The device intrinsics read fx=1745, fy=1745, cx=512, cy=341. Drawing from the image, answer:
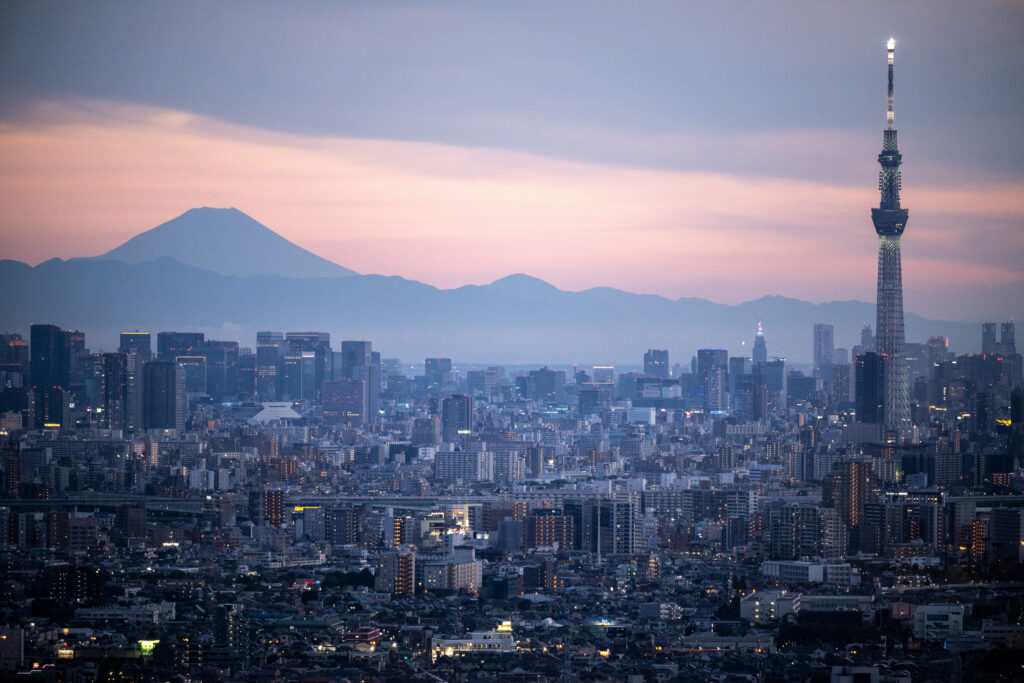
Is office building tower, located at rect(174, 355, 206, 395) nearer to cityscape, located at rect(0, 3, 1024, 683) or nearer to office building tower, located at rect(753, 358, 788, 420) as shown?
cityscape, located at rect(0, 3, 1024, 683)

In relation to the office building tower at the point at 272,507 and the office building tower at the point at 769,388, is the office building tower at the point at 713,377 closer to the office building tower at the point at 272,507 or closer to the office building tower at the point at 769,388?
the office building tower at the point at 769,388

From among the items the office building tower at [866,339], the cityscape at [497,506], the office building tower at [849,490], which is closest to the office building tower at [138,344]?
the cityscape at [497,506]

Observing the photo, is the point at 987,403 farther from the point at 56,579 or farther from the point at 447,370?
the point at 447,370

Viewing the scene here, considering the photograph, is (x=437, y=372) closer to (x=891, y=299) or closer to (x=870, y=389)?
(x=870, y=389)

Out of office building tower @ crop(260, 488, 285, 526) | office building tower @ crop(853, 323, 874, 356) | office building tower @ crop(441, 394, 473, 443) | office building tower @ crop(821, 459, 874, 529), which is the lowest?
office building tower @ crop(260, 488, 285, 526)

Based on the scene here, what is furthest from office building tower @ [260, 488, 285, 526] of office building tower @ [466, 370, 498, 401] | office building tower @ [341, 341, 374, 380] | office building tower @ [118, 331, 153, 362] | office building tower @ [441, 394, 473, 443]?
office building tower @ [466, 370, 498, 401]
